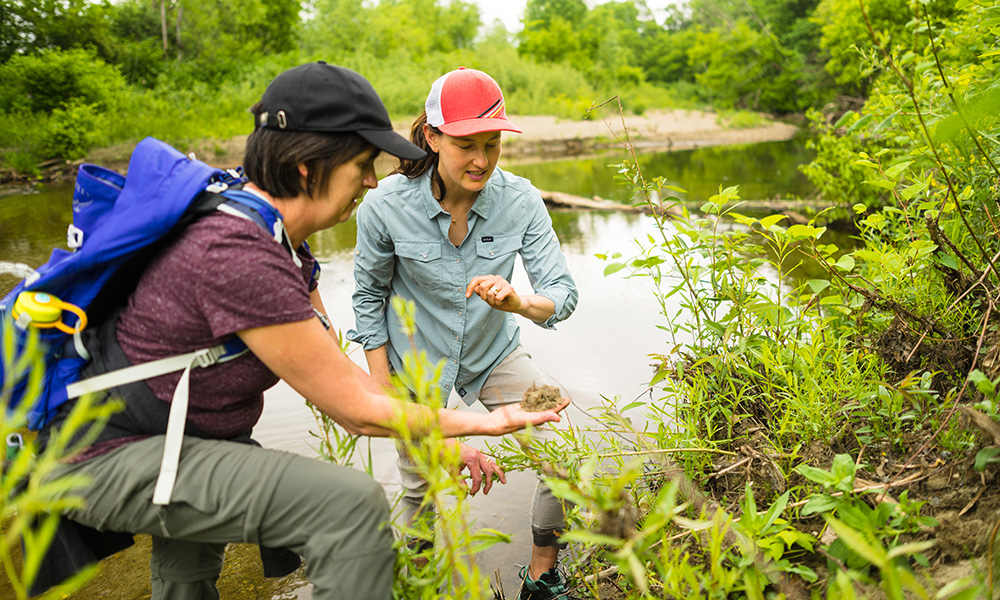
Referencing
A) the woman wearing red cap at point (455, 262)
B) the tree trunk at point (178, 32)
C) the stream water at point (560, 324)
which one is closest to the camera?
the woman wearing red cap at point (455, 262)

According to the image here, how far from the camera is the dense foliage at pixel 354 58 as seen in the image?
634 inches

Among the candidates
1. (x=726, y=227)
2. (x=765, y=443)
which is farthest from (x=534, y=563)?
(x=726, y=227)

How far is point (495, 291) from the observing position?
228 cm

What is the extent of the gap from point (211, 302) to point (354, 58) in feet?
94.9

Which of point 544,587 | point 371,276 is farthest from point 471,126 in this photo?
point 544,587

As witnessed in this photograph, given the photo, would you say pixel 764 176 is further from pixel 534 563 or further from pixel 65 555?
pixel 65 555

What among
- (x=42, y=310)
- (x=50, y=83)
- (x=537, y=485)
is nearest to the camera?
(x=42, y=310)

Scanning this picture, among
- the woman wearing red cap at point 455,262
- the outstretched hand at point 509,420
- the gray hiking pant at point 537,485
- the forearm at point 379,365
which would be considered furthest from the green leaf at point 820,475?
the forearm at point 379,365

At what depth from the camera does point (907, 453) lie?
2.20 meters

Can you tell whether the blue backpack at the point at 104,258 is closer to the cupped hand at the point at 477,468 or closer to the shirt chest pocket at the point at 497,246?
the cupped hand at the point at 477,468

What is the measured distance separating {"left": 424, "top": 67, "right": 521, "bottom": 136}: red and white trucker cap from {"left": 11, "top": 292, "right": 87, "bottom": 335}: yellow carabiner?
140 cm

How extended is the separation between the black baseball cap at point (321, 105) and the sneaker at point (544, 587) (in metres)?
1.70

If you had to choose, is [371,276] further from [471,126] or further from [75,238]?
[75,238]

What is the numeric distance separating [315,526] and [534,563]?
124 centimetres
